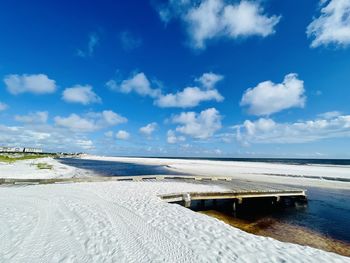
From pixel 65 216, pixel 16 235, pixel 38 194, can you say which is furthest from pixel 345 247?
pixel 38 194

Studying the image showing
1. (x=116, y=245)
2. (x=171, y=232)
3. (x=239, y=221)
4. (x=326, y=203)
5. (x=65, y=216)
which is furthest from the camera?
(x=326, y=203)

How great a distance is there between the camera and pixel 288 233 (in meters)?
10.7

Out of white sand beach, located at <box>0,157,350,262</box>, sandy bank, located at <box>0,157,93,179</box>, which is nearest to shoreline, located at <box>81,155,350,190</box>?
sandy bank, located at <box>0,157,93,179</box>

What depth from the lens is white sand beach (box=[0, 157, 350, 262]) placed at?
5.46 metres

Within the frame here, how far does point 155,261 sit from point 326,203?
17.4m

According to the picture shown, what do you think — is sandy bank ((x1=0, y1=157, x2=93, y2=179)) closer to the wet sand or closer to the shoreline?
the shoreline

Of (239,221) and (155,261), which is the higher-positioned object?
(155,261)

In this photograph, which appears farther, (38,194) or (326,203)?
(326,203)

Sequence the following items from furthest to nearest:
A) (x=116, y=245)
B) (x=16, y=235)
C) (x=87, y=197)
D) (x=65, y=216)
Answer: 1. (x=87, y=197)
2. (x=65, y=216)
3. (x=16, y=235)
4. (x=116, y=245)

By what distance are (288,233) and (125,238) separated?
8475mm

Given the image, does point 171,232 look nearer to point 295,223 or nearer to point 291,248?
point 291,248

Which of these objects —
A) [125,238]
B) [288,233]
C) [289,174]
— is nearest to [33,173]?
[125,238]

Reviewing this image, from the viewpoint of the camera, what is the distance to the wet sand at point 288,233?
9039 millimetres

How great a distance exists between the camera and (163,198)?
12.9 metres
